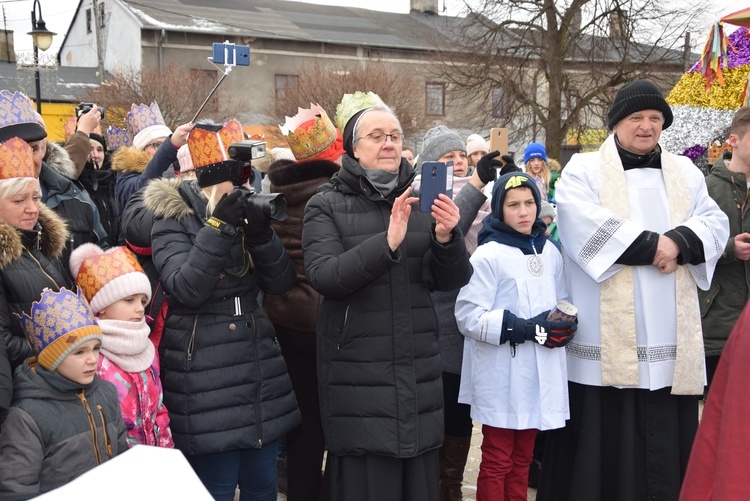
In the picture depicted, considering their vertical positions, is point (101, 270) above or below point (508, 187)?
below

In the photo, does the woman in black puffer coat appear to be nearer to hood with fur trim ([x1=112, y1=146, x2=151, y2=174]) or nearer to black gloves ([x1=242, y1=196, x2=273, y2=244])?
black gloves ([x1=242, y1=196, x2=273, y2=244])

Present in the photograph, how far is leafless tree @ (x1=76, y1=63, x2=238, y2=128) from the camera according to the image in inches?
913

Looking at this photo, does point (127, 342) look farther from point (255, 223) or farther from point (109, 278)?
point (255, 223)

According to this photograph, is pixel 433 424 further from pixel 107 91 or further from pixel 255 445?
pixel 107 91

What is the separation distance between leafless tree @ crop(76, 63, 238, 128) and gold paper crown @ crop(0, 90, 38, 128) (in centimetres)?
1918

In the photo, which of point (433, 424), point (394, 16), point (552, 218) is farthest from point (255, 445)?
point (394, 16)

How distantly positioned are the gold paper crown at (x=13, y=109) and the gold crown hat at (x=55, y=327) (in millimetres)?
1333

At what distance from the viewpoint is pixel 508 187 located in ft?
13.3

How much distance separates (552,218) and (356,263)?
2926 millimetres

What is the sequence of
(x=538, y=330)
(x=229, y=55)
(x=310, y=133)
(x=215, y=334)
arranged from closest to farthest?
1. (x=215, y=334)
2. (x=538, y=330)
3. (x=310, y=133)
4. (x=229, y=55)

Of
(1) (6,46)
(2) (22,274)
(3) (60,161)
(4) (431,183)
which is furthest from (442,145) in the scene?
(1) (6,46)

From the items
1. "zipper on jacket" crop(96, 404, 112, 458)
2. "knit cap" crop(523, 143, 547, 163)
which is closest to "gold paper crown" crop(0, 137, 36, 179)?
"zipper on jacket" crop(96, 404, 112, 458)

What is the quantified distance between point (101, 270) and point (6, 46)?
1305 inches

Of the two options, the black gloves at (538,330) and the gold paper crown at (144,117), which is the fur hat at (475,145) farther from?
the black gloves at (538,330)
